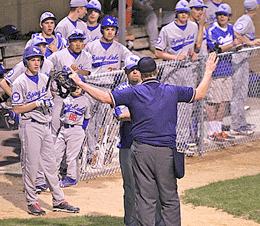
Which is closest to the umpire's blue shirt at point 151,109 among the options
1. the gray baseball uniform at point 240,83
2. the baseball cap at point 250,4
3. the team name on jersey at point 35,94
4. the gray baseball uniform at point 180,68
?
the team name on jersey at point 35,94

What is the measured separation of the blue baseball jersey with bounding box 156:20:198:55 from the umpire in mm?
4375

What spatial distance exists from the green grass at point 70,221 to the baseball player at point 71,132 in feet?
4.80

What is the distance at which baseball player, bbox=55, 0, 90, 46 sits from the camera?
10.1 meters

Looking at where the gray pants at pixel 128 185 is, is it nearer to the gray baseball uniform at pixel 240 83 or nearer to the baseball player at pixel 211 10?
the gray baseball uniform at pixel 240 83

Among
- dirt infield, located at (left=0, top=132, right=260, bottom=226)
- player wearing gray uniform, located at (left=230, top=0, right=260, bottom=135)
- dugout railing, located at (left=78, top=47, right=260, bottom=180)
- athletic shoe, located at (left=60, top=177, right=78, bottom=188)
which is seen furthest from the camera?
player wearing gray uniform, located at (left=230, top=0, right=260, bottom=135)

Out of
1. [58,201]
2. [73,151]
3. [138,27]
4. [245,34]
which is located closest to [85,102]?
[73,151]

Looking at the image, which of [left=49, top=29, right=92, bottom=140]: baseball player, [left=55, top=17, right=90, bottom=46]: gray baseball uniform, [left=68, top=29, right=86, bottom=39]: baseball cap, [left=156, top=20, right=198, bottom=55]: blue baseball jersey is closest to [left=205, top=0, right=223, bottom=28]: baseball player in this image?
[left=156, top=20, right=198, bottom=55]: blue baseball jersey

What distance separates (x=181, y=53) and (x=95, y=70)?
60.1 inches

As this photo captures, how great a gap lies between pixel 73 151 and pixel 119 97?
299 centimetres

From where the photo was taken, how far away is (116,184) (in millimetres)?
8898

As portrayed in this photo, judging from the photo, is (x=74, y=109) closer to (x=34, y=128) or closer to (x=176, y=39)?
(x=34, y=128)

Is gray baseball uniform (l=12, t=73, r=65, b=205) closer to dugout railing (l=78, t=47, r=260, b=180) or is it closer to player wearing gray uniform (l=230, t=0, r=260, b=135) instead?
dugout railing (l=78, t=47, r=260, b=180)

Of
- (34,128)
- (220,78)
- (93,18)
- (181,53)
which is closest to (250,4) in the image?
(220,78)

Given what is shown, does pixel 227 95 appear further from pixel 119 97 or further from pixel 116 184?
pixel 119 97
